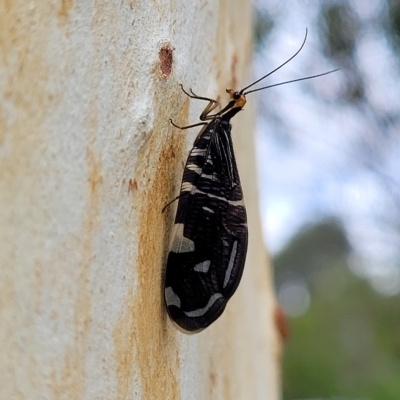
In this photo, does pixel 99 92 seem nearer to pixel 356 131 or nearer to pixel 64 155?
pixel 64 155

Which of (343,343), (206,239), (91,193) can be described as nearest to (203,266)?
(206,239)

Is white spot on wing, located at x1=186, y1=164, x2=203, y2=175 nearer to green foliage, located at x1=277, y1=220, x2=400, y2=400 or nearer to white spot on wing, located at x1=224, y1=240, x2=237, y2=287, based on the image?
white spot on wing, located at x1=224, y1=240, x2=237, y2=287

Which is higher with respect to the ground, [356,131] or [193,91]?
[356,131]

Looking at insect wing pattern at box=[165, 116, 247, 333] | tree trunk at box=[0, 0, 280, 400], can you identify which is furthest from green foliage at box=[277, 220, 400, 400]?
tree trunk at box=[0, 0, 280, 400]

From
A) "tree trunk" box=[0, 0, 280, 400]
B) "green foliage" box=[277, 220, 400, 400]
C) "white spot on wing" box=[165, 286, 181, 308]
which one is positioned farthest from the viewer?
"green foliage" box=[277, 220, 400, 400]

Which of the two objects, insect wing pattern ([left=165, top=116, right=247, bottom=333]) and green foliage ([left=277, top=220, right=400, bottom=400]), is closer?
insect wing pattern ([left=165, top=116, right=247, bottom=333])

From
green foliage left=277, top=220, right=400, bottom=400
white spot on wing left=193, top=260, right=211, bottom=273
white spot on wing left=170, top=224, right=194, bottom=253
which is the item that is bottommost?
green foliage left=277, top=220, right=400, bottom=400

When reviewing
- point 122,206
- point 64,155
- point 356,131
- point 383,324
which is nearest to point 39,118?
point 64,155
